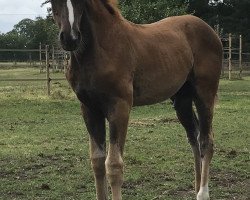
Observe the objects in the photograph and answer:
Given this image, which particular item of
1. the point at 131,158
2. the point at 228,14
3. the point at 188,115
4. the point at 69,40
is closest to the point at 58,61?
the point at 228,14

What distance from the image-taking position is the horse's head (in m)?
3.15

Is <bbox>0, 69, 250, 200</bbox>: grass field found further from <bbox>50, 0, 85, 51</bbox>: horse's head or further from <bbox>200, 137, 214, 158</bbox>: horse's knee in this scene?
<bbox>50, 0, 85, 51</bbox>: horse's head

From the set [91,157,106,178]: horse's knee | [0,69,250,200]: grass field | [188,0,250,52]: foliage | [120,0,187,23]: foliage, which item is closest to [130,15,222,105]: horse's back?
[91,157,106,178]: horse's knee

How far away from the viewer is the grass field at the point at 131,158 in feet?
17.2

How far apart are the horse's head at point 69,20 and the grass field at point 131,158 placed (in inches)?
88.6

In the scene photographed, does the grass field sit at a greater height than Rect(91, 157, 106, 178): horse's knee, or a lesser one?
lesser

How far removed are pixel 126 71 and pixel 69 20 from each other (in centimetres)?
67

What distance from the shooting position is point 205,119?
477 cm

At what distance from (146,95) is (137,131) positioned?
547 cm

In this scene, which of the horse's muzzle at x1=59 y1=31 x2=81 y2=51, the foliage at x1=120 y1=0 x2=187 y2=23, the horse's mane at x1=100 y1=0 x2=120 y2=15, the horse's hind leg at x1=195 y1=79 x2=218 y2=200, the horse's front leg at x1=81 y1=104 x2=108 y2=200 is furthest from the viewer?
the foliage at x1=120 y1=0 x2=187 y2=23

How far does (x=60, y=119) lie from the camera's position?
449 inches

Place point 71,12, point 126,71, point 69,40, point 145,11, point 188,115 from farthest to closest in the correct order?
point 145,11 < point 188,115 < point 126,71 < point 71,12 < point 69,40

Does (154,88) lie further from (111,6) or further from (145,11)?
(145,11)

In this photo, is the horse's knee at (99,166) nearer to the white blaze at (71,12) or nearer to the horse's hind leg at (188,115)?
the white blaze at (71,12)
